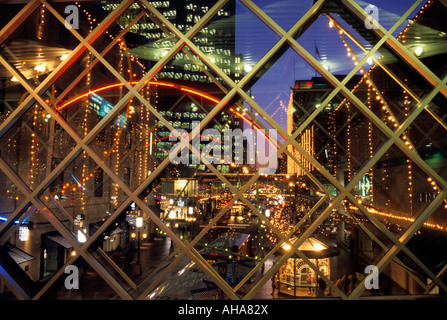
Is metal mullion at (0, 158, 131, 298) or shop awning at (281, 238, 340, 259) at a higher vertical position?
metal mullion at (0, 158, 131, 298)

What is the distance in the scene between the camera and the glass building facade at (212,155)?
361 cm

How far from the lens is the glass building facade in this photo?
361cm

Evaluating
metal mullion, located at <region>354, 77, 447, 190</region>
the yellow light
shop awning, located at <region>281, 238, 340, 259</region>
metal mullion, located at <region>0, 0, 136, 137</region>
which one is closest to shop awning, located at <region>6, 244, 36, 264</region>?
the yellow light

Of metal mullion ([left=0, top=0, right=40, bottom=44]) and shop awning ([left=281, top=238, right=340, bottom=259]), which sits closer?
metal mullion ([left=0, top=0, right=40, bottom=44])

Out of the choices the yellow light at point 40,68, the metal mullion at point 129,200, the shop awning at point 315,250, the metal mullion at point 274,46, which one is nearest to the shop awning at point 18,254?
the yellow light at point 40,68

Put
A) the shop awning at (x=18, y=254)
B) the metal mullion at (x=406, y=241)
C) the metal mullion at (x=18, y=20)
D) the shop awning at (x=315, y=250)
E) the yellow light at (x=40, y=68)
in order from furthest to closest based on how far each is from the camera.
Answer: the shop awning at (x=18, y=254) < the shop awning at (x=315, y=250) < the yellow light at (x=40, y=68) < the metal mullion at (x=18, y=20) < the metal mullion at (x=406, y=241)

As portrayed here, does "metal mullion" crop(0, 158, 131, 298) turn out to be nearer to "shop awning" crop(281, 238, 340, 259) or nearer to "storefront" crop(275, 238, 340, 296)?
"shop awning" crop(281, 238, 340, 259)

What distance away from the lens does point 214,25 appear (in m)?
5.90

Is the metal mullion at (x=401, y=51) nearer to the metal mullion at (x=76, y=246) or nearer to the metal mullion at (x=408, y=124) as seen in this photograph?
the metal mullion at (x=408, y=124)

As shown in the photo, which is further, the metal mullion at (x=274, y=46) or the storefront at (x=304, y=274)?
the storefront at (x=304, y=274)

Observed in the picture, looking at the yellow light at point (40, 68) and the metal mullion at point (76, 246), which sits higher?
the yellow light at point (40, 68)
